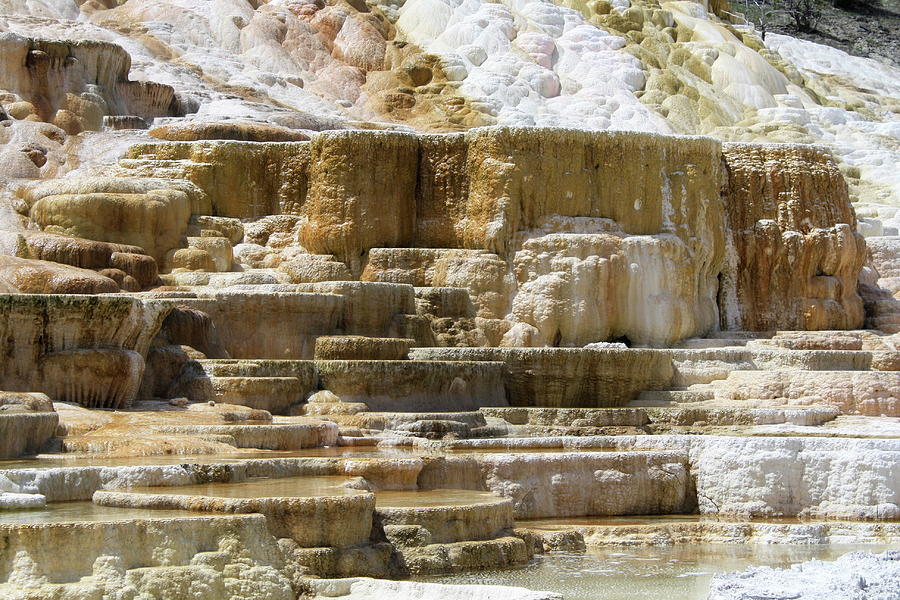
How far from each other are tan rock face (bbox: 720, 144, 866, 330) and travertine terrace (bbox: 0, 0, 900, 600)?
0.05 metres

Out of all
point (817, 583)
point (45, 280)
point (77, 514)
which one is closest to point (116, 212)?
point (45, 280)

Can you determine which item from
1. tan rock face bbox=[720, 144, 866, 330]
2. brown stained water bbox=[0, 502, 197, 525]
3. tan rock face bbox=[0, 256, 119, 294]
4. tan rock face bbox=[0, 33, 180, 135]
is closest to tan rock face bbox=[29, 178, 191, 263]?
tan rock face bbox=[0, 256, 119, 294]

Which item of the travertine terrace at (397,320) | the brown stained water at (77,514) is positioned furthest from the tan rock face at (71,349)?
the brown stained water at (77,514)

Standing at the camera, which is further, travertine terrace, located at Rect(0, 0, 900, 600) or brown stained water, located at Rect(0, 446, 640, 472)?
brown stained water, located at Rect(0, 446, 640, 472)

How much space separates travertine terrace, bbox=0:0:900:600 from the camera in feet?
32.3

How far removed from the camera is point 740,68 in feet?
124

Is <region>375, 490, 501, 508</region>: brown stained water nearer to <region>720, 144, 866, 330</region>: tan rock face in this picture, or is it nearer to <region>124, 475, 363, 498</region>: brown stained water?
<region>124, 475, 363, 498</region>: brown stained water

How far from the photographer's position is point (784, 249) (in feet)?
72.8

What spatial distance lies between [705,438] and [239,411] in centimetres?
416

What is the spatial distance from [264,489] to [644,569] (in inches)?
112

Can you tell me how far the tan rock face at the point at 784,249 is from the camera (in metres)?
22.1

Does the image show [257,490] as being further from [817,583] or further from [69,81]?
[69,81]

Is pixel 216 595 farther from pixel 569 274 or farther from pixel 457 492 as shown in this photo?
pixel 569 274

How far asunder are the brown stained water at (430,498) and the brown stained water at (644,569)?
0.59 meters
